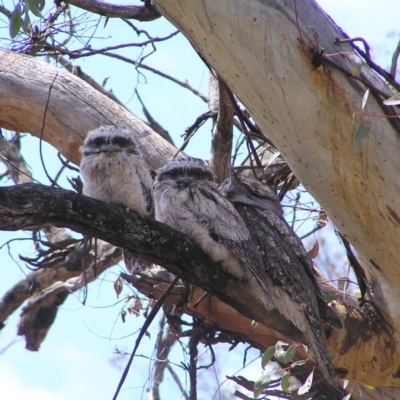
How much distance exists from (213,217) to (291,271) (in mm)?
593

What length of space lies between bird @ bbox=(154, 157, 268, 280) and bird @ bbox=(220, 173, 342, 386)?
0.65ft

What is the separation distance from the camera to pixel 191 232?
342cm

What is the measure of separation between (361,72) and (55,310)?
4470 millimetres

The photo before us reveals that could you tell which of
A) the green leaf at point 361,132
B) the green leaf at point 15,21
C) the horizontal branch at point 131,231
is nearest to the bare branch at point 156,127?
the green leaf at point 15,21

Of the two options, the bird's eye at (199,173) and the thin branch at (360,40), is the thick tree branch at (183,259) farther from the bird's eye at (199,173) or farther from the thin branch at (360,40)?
the thin branch at (360,40)

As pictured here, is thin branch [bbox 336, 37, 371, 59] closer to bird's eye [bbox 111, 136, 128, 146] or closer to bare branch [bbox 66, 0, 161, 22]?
bird's eye [bbox 111, 136, 128, 146]

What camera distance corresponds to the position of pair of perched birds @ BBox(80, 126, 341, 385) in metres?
3.39

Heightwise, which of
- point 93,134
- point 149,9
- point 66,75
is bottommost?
point 93,134

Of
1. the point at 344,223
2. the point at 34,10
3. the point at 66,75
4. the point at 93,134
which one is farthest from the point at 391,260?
the point at 66,75

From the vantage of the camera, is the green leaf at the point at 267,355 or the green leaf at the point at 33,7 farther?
the green leaf at the point at 267,355

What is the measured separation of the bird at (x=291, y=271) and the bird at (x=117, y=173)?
64cm

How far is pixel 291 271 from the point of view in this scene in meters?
3.61

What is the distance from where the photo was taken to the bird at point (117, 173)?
339 centimetres

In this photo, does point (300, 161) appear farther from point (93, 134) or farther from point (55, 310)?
point (55, 310)
